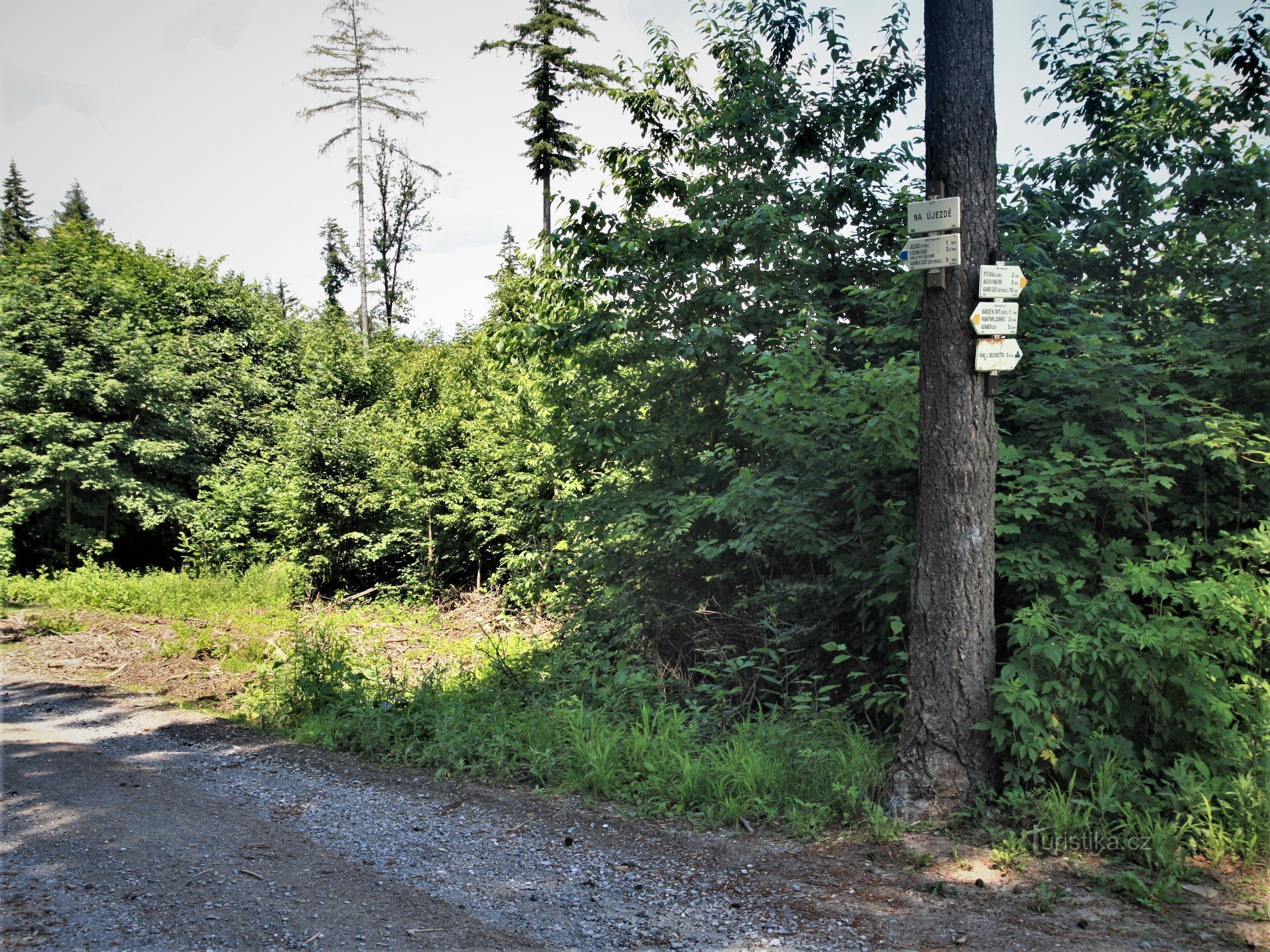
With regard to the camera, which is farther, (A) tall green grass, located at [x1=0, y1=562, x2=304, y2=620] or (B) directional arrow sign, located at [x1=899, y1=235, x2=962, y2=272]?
(A) tall green grass, located at [x1=0, y1=562, x2=304, y2=620]

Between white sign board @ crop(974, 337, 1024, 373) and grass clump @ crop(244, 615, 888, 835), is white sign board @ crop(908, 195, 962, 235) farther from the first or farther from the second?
grass clump @ crop(244, 615, 888, 835)

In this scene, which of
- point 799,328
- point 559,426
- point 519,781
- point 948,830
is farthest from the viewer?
point 559,426

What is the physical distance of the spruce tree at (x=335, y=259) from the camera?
44.9 metres

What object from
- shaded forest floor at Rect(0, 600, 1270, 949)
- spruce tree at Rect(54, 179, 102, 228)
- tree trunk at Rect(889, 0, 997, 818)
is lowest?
shaded forest floor at Rect(0, 600, 1270, 949)

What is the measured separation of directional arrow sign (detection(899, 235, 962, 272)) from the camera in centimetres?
448

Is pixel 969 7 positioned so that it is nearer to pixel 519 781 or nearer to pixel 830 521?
pixel 830 521

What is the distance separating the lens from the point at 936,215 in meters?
4.55

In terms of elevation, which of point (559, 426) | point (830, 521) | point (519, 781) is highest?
point (559, 426)

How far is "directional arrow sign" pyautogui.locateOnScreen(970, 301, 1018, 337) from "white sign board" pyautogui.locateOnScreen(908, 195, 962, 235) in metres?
0.50

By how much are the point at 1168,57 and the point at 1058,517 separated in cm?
400

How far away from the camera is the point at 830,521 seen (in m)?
5.77

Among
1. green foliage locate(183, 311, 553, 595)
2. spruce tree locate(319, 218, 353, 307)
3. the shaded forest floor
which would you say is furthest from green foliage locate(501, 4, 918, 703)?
spruce tree locate(319, 218, 353, 307)

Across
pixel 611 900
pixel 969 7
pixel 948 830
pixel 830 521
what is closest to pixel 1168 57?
pixel 969 7

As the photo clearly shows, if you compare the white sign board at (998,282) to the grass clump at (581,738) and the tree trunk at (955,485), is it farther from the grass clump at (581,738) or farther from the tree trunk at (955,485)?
the grass clump at (581,738)
